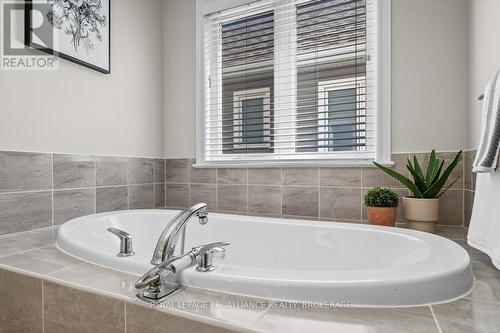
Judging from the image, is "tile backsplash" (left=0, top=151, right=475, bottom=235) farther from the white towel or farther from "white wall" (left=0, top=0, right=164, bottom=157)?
the white towel

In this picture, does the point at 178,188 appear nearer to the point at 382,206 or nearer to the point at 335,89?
the point at 335,89

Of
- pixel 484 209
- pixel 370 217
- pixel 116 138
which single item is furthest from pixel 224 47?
pixel 484 209

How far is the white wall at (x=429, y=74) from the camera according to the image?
1595 mm

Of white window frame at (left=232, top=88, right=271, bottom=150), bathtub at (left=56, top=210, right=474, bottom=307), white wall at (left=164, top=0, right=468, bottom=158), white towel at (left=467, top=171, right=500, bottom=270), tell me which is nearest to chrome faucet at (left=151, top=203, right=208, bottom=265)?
bathtub at (left=56, top=210, right=474, bottom=307)

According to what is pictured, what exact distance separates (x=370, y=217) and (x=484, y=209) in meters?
0.60

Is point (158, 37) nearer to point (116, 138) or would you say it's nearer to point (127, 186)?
point (116, 138)

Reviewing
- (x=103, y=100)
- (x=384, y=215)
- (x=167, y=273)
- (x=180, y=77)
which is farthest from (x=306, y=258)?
(x=180, y=77)

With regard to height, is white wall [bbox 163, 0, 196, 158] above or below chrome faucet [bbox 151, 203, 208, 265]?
above

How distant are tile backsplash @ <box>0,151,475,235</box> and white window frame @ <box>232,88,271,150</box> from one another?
0.65 ft

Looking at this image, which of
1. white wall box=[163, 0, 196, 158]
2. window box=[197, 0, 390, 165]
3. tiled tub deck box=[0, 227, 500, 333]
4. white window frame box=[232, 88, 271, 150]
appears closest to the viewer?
tiled tub deck box=[0, 227, 500, 333]

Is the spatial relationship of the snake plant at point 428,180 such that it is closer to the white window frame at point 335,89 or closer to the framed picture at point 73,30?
the white window frame at point 335,89

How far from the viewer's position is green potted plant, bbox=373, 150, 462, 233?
1.42 metres

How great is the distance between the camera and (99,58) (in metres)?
1.82

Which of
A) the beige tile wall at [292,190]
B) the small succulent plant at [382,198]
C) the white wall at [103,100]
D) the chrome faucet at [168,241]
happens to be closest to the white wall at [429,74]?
the beige tile wall at [292,190]
